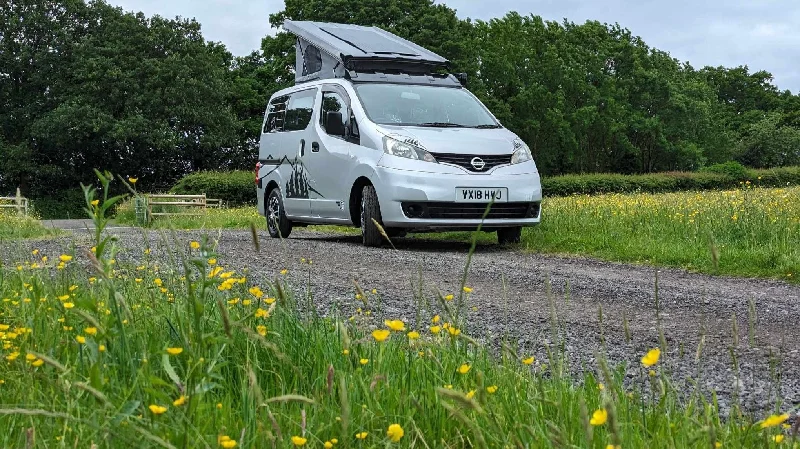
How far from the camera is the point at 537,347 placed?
3918 millimetres

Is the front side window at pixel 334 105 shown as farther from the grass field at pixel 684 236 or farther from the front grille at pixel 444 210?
the grass field at pixel 684 236

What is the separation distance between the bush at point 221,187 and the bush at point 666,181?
11.9 meters

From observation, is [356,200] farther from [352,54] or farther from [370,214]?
[352,54]

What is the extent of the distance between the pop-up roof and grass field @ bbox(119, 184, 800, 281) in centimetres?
240

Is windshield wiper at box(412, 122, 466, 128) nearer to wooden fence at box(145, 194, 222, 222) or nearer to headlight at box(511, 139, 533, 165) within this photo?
headlight at box(511, 139, 533, 165)

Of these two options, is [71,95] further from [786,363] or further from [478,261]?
[786,363]

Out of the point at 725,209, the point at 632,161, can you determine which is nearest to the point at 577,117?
the point at 632,161

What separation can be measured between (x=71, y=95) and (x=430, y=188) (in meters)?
37.7

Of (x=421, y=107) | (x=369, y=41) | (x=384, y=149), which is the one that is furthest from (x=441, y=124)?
(x=369, y=41)

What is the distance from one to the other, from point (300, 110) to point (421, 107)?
1961 millimetres

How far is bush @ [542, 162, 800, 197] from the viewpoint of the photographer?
120ft

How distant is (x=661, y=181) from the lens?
39125mm

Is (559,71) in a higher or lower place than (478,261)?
higher

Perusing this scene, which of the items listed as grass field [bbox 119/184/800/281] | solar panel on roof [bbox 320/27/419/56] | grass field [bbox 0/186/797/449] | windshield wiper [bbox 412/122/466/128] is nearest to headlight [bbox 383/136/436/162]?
windshield wiper [bbox 412/122/466/128]
